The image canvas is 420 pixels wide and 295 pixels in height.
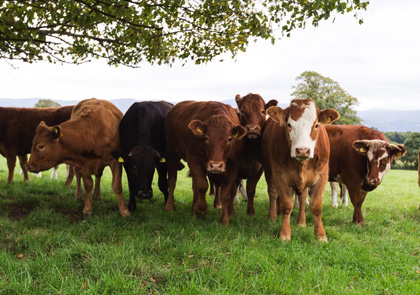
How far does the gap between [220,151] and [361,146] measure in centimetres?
280

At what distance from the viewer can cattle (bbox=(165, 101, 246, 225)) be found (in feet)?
19.4

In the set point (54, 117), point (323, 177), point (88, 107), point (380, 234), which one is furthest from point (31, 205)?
point (380, 234)

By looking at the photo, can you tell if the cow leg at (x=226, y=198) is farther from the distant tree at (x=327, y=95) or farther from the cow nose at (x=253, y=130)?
the distant tree at (x=327, y=95)

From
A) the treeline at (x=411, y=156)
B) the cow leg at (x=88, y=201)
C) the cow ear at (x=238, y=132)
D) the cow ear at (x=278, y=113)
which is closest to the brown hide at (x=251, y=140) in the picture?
the cow ear at (x=238, y=132)

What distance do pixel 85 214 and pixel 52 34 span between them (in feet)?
12.7

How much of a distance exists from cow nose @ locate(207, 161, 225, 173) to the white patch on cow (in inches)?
46.4

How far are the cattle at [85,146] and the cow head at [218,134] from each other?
2181 mm

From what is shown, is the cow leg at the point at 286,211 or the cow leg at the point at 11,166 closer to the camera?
the cow leg at the point at 286,211

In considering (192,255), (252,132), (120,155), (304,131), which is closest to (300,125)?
(304,131)

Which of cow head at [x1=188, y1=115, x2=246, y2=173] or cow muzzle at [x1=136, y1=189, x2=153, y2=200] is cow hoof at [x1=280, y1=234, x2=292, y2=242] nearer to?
cow head at [x1=188, y1=115, x2=246, y2=173]

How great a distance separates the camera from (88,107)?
7.69 m

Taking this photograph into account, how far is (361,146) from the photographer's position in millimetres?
6652

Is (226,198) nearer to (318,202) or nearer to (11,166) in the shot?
(318,202)

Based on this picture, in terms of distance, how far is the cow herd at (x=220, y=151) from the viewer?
18.7 ft
